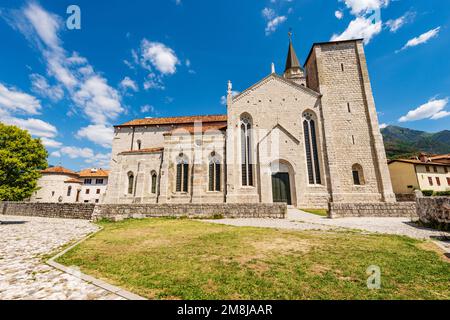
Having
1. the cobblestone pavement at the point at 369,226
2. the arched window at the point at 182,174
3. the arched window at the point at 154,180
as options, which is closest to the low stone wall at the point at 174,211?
the cobblestone pavement at the point at 369,226

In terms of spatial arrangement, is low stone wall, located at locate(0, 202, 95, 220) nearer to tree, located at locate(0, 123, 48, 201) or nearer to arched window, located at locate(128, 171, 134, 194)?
tree, located at locate(0, 123, 48, 201)

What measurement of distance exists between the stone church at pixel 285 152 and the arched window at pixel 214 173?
114mm

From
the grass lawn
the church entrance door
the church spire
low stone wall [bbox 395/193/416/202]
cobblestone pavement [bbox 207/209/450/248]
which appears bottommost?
the grass lawn

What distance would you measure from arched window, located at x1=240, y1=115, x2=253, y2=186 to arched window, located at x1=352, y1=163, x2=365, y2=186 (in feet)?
35.4

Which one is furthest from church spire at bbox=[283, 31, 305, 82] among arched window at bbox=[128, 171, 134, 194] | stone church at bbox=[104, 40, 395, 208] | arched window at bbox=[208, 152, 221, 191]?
arched window at bbox=[128, 171, 134, 194]

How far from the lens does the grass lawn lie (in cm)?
325

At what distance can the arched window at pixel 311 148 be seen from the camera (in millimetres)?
20156

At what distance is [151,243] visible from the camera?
7059 mm

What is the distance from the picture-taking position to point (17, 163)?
1332 centimetres

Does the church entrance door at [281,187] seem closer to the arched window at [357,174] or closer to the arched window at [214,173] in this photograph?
the arched window at [214,173]
